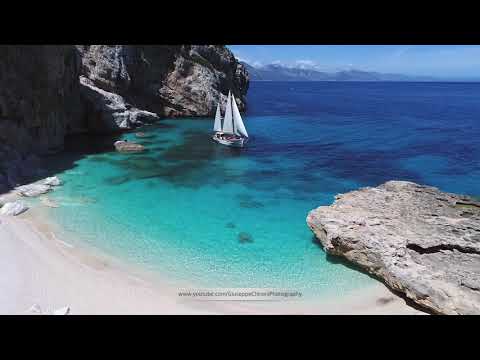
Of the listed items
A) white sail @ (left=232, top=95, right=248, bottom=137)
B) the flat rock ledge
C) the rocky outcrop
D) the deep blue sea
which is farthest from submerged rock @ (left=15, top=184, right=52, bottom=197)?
white sail @ (left=232, top=95, right=248, bottom=137)

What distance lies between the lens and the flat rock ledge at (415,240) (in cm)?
1431

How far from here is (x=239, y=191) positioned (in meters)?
28.6

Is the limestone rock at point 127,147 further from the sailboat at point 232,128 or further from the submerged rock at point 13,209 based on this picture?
the submerged rock at point 13,209

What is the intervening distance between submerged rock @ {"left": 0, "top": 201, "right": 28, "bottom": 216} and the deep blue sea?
211 centimetres

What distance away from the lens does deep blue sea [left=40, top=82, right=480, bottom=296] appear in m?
17.9

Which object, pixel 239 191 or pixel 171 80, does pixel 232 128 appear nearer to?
pixel 239 191

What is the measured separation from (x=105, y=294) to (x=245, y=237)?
877cm

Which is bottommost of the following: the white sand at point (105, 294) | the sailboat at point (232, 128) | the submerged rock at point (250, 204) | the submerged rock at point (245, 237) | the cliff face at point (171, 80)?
the white sand at point (105, 294)

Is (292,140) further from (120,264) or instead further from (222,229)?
(120,264)

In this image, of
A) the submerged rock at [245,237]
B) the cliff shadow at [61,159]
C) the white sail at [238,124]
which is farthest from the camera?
the white sail at [238,124]

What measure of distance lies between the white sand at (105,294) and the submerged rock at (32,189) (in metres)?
7.76

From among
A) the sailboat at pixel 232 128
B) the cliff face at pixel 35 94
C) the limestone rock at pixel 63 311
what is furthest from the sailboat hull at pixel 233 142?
the limestone rock at pixel 63 311

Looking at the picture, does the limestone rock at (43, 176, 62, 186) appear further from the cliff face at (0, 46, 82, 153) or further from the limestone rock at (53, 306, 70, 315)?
the limestone rock at (53, 306, 70, 315)
